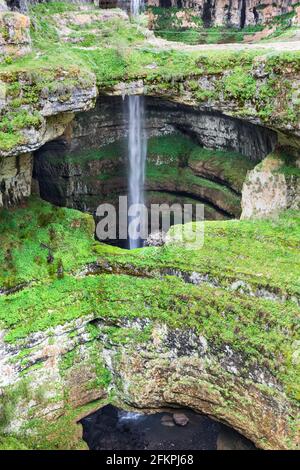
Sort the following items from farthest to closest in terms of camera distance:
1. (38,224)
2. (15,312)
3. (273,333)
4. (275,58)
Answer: (38,224) → (275,58) → (15,312) → (273,333)

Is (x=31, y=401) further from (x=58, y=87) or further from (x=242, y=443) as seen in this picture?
(x=58, y=87)

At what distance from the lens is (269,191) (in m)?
18.9

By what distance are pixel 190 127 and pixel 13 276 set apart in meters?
13.7

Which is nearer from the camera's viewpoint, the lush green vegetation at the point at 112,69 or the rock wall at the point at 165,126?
the lush green vegetation at the point at 112,69

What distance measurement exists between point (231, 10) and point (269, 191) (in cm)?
1434

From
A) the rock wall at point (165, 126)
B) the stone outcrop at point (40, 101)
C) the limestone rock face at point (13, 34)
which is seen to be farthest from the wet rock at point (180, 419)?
the limestone rock face at point (13, 34)

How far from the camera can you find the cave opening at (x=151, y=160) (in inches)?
949

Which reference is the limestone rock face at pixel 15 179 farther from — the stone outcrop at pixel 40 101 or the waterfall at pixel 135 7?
the waterfall at pixel 135 7

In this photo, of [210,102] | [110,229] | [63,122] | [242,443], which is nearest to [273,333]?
[242,443]

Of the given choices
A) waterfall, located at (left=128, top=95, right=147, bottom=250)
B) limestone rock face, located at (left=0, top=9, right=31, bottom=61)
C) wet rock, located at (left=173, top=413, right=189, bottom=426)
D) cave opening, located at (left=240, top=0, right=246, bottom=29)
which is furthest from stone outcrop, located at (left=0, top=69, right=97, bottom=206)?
cave opening, located at (left=240, top=0, right=246, bottom=29)

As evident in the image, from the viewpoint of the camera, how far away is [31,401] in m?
15.4

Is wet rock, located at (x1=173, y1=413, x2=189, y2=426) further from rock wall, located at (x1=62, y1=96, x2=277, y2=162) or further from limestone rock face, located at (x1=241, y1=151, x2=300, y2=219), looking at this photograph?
rock wall, located at (x1=62, y1=96, x2=277, y2=162)

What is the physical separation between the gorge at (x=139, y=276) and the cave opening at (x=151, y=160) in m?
3.79

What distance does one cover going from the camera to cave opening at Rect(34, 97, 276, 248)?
24.1 metres
